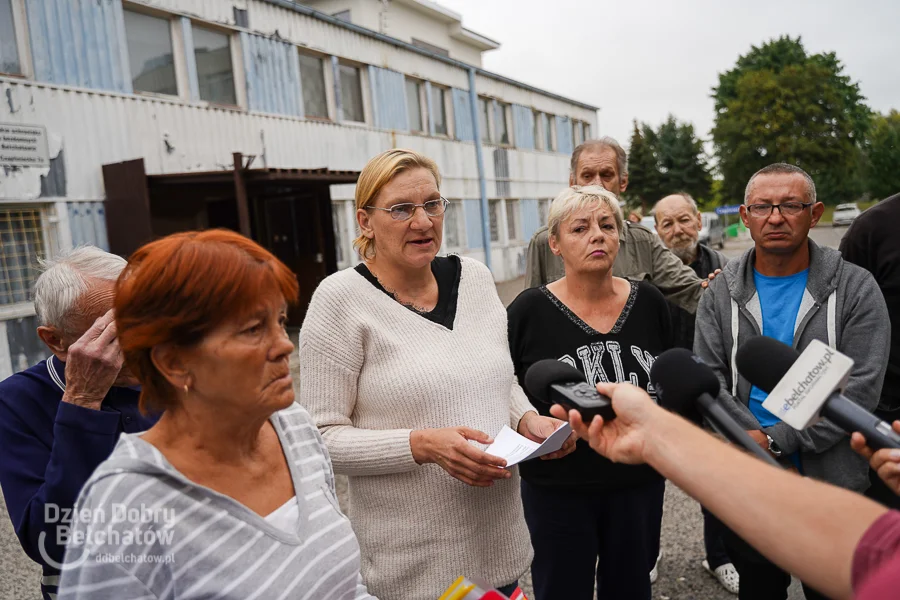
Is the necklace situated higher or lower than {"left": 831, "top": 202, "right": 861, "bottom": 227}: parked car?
higher

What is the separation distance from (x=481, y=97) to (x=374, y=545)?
20709mm

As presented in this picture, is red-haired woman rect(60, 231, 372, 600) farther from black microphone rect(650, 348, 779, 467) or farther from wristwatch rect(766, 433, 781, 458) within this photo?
wristwatch rect(766, 433, 781, 458)

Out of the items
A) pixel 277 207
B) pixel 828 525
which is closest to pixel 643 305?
pixel 828 525

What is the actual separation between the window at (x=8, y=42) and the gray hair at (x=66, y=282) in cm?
872

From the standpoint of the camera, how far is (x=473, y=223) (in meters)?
21.0

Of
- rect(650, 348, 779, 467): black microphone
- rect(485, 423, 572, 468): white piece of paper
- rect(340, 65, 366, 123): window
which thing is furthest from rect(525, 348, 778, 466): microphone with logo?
rect(340, 65, 366, 123): window

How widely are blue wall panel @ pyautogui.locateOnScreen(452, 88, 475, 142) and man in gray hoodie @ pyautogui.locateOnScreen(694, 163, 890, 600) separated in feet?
58.1

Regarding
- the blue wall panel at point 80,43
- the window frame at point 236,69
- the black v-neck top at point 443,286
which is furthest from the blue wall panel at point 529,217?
the black v-neck top at point 443,286

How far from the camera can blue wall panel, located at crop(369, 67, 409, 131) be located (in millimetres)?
16625

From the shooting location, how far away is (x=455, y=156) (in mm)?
20109

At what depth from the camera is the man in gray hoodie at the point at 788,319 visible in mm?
2840

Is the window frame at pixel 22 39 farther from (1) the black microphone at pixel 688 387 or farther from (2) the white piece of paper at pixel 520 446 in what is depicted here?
(1) the black microphone at pixel 688 387

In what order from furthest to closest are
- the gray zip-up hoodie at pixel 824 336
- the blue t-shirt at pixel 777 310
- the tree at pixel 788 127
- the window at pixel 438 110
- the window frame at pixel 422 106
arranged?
the tree at pixel 788 127, the window at pixel 438 110, the window frame at pixel 422 106, the blue t-shirt at pixel 777 310, the gray zip-up hoodie at pixel 824 336

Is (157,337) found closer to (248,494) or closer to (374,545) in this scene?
(248,494)
